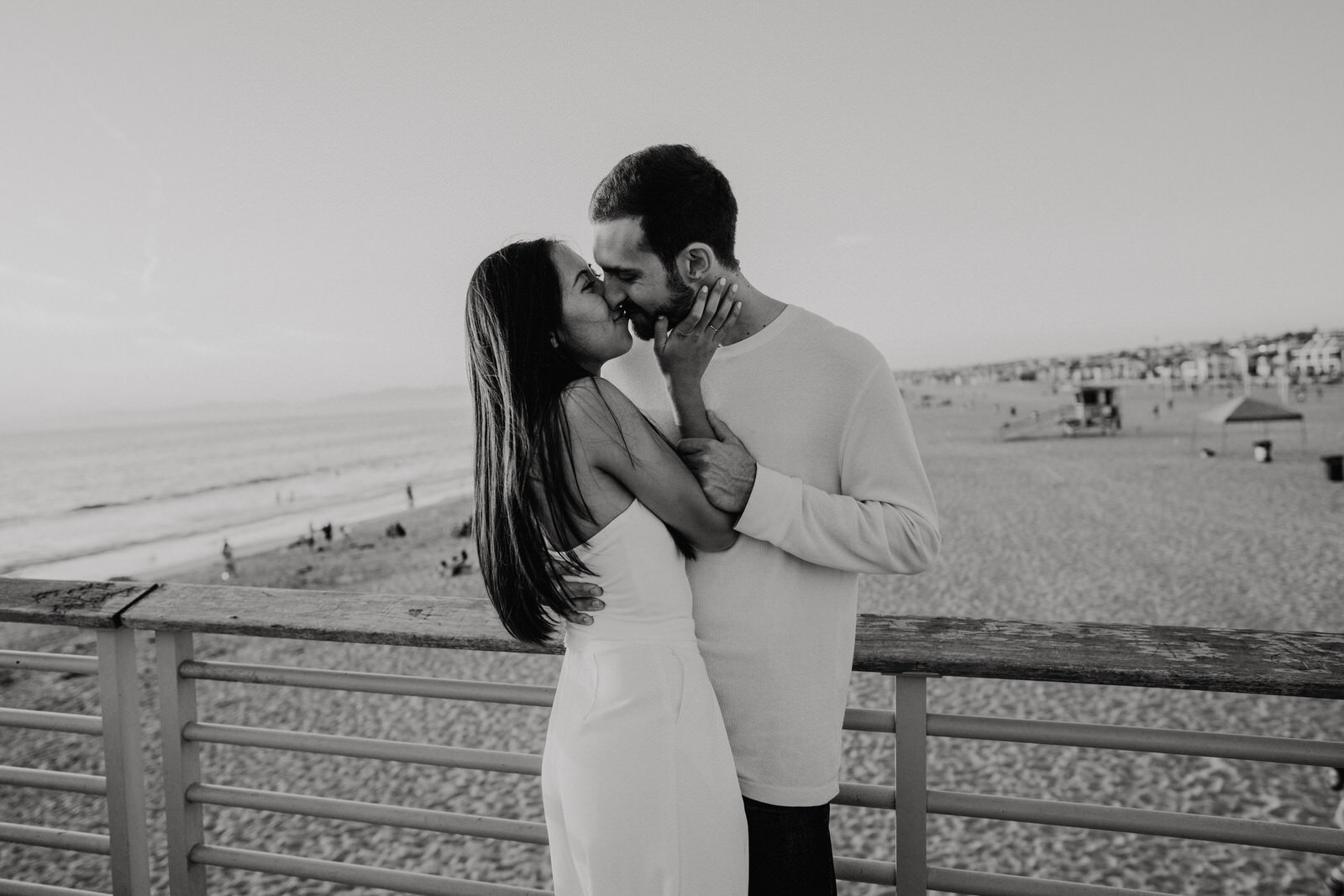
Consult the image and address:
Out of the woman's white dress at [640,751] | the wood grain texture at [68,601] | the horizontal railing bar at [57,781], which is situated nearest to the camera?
the woman's white dress at [640,751]

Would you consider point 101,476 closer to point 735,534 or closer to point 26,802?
point 26,802

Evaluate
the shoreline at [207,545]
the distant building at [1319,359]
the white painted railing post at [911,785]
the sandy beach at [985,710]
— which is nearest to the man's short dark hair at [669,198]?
the white painted railing post at [911,785]

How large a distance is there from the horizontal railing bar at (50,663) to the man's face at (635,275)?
1630mm

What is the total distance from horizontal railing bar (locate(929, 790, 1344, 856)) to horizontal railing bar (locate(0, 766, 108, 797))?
6.75 ft

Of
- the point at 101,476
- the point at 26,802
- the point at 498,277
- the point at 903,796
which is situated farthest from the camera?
the point at 101,476

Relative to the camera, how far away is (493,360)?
143cm

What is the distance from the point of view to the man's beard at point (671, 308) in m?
1.54

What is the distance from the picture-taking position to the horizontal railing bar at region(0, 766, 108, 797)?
6.95 feet

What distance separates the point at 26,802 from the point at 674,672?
911cm

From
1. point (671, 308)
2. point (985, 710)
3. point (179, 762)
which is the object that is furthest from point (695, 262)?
point (985, 710)

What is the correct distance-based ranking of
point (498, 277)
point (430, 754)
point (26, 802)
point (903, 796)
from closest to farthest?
point (498, 277)
point (903, 796)
point (430, 754)
point (26, 802)

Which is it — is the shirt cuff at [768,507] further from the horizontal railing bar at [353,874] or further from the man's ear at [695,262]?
the horizontal railing bar at [353,874]

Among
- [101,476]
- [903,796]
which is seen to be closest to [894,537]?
[903,796]

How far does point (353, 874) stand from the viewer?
6.52 ft
